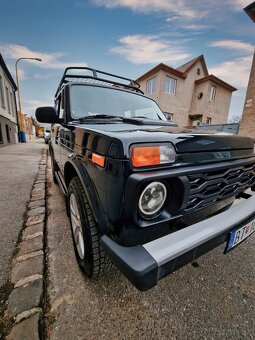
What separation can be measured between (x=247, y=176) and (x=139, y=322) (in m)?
1.48

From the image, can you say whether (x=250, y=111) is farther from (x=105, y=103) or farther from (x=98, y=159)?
(x=98, y=159)

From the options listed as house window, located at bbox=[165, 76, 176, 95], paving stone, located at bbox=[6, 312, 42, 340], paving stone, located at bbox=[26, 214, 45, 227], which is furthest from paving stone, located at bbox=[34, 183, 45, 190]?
house window, located at bbox=[165, 76, 176, 95]

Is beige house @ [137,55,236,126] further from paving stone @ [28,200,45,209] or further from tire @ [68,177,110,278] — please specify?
tire @ [68,177,110,278]

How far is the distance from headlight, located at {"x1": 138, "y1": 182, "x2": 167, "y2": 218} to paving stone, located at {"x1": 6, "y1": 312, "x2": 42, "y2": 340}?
96cm

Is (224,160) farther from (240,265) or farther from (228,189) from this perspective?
(240,265)

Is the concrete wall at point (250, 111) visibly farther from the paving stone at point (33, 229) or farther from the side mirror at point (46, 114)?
the paving stone at point (33, 229)

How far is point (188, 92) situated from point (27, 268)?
1949 centimetres

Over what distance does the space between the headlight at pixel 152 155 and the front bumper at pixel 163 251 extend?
42cm

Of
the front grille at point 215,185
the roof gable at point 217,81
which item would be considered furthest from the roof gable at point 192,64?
the front grille at point 215,185

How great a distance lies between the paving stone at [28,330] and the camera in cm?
100

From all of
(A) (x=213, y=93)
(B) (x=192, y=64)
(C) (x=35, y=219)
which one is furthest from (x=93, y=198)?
(A) (x=213, y=93)

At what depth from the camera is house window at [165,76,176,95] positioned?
51.9 feet

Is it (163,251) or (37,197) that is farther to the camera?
(37,197)

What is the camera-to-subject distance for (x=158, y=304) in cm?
128
